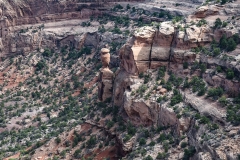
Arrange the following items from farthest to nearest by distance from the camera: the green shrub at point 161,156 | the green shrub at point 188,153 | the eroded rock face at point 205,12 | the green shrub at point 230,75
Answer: the eroded rock face at point 205,12 → the green shrub at point 230,75 → the green shrub at point 161,156 → the green shrub at point 188,153

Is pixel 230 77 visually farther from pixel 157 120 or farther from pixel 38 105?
pixel 38 105

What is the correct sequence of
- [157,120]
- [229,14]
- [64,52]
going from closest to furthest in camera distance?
[157,120]
[229,14]
[64,52]

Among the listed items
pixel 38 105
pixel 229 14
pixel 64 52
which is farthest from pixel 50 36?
pixel 229 14

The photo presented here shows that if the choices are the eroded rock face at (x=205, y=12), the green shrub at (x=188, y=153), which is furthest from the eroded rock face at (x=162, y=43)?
the green shrub at (x=188, y=153)

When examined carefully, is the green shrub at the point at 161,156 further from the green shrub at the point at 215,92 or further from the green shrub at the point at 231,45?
the green shrub at the point at 231,45

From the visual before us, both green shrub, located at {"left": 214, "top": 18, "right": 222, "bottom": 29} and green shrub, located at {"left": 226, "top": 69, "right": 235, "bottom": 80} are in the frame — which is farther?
green shrub, located at {"left": 214, "top": 18, "right": 222, "bottom": 29}

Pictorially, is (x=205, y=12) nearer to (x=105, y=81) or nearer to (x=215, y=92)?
(x=215, y=92)

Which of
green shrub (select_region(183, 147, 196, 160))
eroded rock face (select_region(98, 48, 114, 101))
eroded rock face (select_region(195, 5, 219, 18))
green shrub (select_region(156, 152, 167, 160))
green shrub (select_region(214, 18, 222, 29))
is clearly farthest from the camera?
eroded rock face (select_region(98, 48, 114, 101))

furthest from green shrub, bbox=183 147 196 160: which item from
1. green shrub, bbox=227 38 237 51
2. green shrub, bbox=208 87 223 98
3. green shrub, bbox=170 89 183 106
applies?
green shrub, bbox=227 38 237 51

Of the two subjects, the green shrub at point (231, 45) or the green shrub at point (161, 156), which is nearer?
the green shrub at point (161, 156)

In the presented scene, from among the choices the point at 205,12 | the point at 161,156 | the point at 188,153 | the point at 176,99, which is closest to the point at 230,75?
the point at 176,99

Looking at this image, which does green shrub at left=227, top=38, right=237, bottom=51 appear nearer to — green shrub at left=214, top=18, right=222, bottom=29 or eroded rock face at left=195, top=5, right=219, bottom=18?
green shrub at left=214, top=18, right=222, bottom=29
